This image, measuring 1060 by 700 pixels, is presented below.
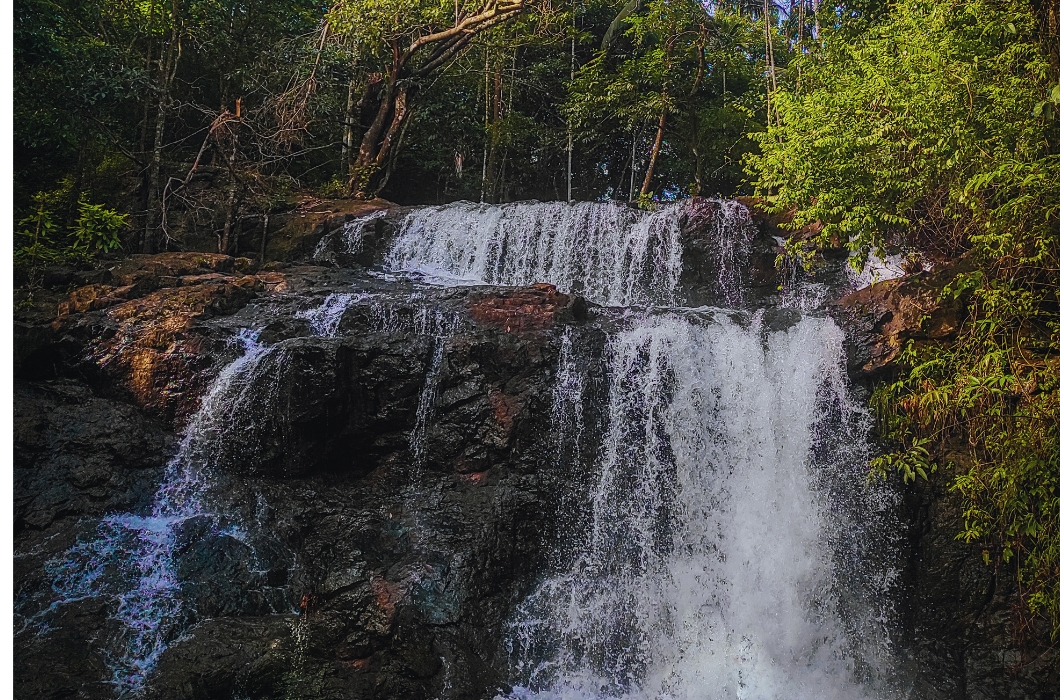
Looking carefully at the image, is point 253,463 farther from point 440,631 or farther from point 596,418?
point 596,418

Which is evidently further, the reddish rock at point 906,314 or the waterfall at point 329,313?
the waterfall at point 329,313

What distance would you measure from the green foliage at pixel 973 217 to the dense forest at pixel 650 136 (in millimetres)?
25

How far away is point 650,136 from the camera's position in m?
19.2

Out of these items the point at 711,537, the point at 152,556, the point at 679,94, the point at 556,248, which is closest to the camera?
the point at 152,556

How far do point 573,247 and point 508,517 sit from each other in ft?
17.6

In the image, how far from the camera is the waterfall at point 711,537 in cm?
671

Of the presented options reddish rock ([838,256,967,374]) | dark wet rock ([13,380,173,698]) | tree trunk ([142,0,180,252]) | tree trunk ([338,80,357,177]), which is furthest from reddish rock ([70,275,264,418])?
tree trunk ([338,80,357,177])

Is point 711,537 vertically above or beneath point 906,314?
beneath

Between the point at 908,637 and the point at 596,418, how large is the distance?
145 inches

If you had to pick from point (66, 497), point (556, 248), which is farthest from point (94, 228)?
point (556, 248)

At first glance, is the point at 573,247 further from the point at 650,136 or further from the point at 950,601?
the point at 650,136

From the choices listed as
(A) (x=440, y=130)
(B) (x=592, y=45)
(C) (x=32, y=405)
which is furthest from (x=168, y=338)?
(B) (x=592, y=45)

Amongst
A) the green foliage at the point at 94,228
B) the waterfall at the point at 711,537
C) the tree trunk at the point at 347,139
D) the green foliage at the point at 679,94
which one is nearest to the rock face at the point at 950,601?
the waterfall at the point at 711,537

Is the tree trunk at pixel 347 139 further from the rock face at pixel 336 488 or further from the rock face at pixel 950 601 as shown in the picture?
the rock face at pixel 950 601
